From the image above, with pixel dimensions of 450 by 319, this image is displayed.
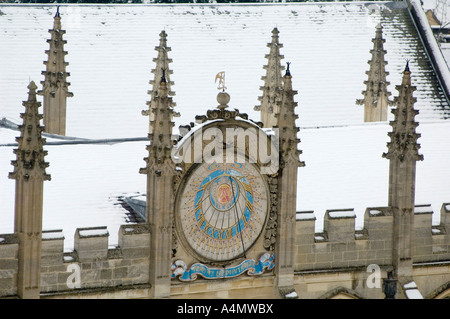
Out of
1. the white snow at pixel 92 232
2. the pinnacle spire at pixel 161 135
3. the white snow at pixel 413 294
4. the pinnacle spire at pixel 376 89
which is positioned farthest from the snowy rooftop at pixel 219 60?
the white snow at pixel 92 232

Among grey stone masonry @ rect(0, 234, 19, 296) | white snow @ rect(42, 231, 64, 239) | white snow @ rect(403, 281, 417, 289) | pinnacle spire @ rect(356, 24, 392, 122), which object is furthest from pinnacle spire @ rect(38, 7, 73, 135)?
grey stone masonry @ rect(0, 234, 19, 296)

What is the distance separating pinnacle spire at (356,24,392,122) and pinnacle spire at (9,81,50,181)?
68.3ft

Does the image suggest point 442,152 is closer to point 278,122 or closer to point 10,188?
point 278,122

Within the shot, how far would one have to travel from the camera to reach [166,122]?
88.0 feet

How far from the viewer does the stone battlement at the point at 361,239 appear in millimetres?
28875

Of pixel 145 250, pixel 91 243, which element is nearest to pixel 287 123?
pixel 145 250

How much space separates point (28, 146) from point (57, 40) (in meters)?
16.3

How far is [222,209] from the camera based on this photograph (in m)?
27.7

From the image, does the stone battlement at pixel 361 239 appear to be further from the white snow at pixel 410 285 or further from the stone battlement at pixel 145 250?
the white snow at pixel 410 285

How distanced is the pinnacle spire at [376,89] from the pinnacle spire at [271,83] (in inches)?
153

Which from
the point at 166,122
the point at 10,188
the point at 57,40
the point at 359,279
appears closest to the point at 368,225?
the point at 359,279

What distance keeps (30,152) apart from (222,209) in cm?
465

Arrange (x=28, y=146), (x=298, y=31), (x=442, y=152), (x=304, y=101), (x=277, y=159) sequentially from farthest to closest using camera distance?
1. (x=298, y=31)
2. (x=304, y=101)
3. (x=442, y=152)
4. (x=277, y=159)
5. (x=28, y=146)

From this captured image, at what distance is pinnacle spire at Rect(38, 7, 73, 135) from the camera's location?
1617 inches
